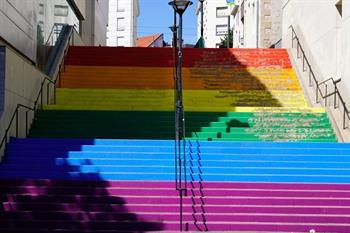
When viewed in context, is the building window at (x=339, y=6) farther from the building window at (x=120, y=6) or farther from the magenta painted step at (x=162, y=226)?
the building window at (x=120, y=6)

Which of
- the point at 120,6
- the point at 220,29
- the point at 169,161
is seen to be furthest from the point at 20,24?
the point at 220,29

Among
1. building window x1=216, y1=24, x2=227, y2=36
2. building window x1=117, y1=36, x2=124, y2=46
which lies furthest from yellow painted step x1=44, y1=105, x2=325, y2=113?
building window x1=216, y1=24, x2=227, y2=36

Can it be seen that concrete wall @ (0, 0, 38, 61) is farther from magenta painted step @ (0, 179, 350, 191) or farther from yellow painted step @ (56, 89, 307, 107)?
magenta painted step @ (0, 179, 350, 191)

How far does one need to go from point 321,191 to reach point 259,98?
7.96 m

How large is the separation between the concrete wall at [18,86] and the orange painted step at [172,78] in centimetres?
436

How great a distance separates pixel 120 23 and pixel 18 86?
7862cm

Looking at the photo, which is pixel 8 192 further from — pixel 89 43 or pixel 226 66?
pixel 89 43

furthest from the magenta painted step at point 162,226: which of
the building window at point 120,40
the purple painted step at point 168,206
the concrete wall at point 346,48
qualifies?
the building window at point 120,40

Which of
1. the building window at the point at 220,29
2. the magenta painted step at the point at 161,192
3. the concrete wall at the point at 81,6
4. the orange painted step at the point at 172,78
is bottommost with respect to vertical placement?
the magenta painted step at the point at 161,192

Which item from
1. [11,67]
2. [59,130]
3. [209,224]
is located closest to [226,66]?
[59,130]

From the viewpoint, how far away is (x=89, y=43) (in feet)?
113

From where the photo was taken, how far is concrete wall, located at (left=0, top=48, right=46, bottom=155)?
46.1 ft

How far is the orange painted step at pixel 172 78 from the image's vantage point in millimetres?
21469

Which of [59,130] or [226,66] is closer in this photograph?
[59,130]
